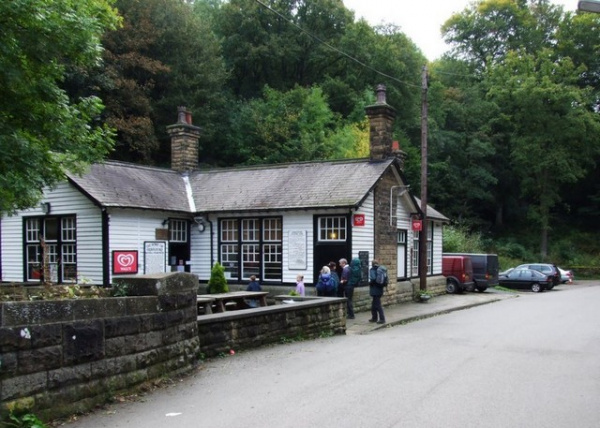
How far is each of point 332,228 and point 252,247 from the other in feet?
10.5

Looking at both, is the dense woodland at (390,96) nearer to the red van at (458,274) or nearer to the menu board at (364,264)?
the menu board at (364,264)

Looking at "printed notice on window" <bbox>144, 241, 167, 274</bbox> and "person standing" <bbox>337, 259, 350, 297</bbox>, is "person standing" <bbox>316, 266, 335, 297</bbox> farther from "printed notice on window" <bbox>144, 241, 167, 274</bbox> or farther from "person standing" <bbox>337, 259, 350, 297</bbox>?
"printed notice on window" <bbox>144, 241, 167, 274</bbox>

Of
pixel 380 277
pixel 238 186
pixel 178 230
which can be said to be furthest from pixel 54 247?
pixel 380 277

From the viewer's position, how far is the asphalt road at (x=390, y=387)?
22.2 ft

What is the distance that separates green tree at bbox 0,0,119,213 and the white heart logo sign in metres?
7.09

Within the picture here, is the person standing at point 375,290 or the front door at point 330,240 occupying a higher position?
the front door at point 330,240

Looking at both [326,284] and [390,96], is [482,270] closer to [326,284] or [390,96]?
[326,284]

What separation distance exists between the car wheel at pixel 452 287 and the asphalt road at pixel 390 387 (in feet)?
48.8

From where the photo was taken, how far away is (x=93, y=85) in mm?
33594

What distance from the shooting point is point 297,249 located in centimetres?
2000

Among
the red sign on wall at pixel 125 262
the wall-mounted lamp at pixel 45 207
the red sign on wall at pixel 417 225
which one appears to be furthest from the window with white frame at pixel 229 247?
the red sign on wall at pixel 417 225

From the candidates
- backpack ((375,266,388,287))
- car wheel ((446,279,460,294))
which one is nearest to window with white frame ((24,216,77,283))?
backpack ((375,266,388,287))

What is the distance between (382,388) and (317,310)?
5437mm

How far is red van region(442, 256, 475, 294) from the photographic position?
94.0ft
